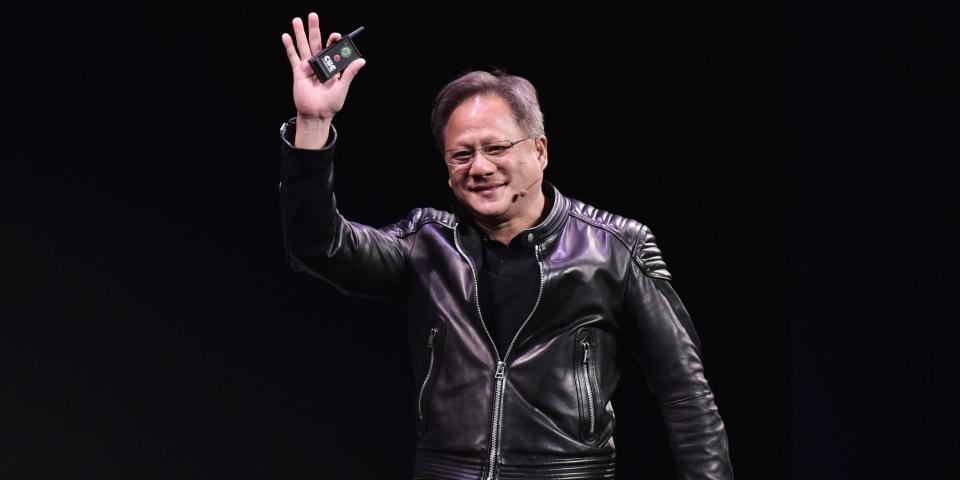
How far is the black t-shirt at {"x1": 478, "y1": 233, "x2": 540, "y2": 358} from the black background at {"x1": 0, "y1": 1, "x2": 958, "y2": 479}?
4.77 ft

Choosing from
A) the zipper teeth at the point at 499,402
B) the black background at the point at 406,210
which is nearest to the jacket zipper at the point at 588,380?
the zipper teeth at the point at 499,402

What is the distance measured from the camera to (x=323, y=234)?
167 cm

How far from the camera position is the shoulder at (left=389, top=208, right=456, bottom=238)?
73.9 inches

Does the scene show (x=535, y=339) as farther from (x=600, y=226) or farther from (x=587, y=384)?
(x=600, y=226)

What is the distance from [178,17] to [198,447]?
123cm

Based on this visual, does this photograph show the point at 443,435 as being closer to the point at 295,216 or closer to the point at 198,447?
the point at 295,216

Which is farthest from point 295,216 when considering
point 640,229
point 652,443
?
point 652,443

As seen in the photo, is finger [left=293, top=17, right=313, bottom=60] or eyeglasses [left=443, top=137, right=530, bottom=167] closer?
finger [left=293, top=17, right=313, bottom=60]

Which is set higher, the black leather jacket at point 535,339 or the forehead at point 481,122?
the forehead at point 481,122

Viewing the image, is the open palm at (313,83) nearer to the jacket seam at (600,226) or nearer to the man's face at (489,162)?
the man's face at (489,162)

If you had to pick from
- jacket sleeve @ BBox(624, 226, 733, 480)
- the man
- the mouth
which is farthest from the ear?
jacket sleeve @ BBox(624, 226, 733, 480)

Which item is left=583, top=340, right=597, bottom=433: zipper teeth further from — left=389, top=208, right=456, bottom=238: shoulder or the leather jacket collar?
left=389, top=208, right=456, bottom=238: shoulder

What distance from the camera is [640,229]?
1856 mm

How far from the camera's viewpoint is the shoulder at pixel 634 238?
5.99 ft
